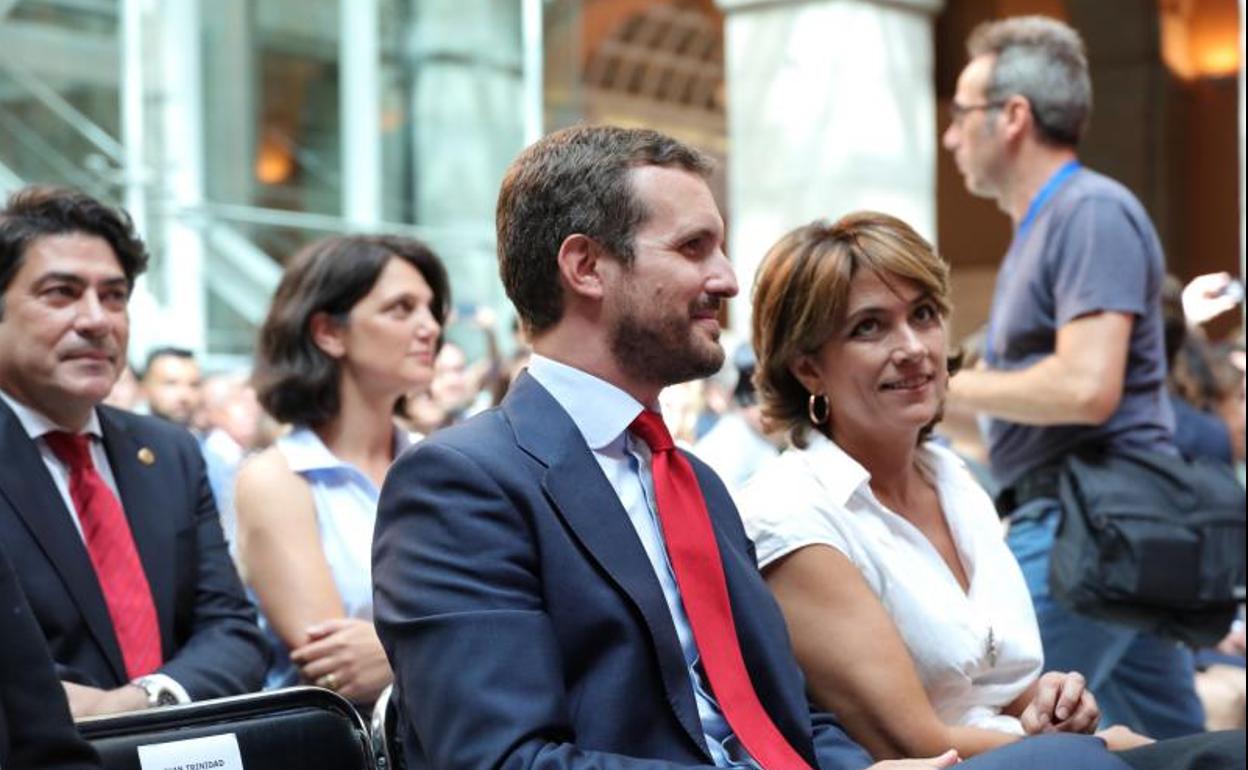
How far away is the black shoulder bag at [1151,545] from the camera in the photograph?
14.5 feet

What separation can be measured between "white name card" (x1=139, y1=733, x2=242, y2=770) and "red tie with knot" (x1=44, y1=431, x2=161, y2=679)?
976mm

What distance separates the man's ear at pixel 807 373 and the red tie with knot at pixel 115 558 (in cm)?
134

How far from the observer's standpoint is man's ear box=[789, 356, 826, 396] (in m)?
3.55

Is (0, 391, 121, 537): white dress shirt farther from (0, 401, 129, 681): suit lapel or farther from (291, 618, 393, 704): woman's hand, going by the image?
(291, 618, 393, 704): woman's hand

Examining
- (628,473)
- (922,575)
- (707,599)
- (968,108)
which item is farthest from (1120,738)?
(968,108)

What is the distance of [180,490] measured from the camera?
4.02 meters

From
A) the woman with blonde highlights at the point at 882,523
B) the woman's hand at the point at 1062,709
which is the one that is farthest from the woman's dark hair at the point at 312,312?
the woman's hand at the point at 1062,709

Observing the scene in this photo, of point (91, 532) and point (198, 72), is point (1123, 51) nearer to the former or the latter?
point (198, 72)

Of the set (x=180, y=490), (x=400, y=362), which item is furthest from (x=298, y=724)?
(x=400, y=362)

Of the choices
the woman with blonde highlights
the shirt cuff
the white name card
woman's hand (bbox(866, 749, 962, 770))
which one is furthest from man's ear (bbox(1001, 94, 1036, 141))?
the white name card

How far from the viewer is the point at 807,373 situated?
3.57 m

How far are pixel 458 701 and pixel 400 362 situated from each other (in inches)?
83.0

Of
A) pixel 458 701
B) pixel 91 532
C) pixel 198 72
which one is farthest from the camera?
pixel 198 72

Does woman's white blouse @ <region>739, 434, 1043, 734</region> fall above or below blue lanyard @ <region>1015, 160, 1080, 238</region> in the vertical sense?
below
